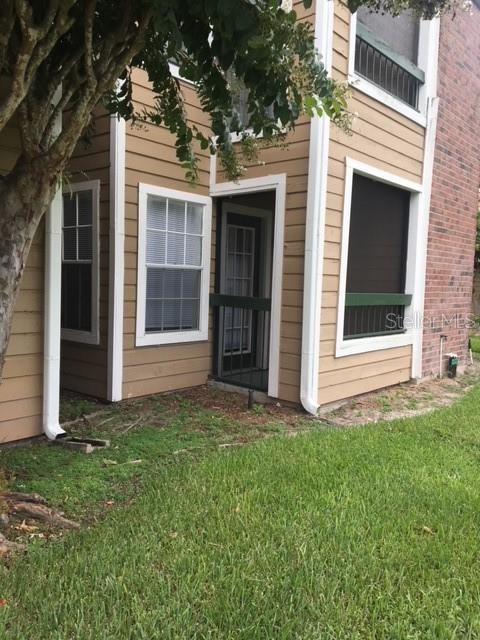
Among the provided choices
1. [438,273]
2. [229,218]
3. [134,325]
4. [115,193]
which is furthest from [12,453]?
[438,273]

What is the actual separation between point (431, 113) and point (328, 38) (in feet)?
7.70

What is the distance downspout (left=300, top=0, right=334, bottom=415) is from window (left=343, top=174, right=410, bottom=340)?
29.5 inches

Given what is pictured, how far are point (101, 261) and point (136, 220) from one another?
22.5 inches

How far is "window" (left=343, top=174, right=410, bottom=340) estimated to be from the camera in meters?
5.96

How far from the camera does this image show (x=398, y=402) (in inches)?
235

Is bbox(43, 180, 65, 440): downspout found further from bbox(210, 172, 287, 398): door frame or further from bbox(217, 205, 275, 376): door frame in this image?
bbox(217, 205, 275, 376): door frame

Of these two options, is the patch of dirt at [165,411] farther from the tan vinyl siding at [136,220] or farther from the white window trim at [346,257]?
the white window trim at [346,257]

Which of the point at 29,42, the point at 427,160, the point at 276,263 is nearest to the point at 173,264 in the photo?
the point at 276,263

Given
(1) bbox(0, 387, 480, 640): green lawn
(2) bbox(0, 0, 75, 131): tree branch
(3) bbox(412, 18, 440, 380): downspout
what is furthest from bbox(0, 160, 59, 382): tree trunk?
(3) bbox(412, 18, 440, 380): downspout

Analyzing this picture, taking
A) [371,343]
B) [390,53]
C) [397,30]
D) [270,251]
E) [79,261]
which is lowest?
[371,343]

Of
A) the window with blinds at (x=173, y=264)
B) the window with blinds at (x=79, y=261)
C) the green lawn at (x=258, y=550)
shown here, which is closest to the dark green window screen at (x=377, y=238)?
the window with blinds at (x=173, y=264)

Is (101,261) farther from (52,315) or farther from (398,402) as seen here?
(398,402)

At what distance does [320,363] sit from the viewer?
209 inches

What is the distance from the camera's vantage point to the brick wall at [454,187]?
273 inches
